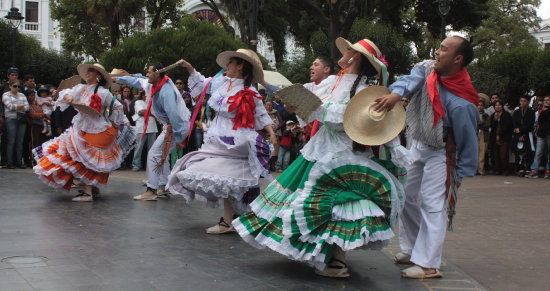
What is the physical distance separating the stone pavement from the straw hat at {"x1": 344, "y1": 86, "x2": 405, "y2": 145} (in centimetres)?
118

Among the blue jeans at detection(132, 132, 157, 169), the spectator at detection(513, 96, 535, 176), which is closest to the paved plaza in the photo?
the blue jeans at detection(132, 132, 157, 169)

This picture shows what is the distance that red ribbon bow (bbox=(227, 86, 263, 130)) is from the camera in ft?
22.2

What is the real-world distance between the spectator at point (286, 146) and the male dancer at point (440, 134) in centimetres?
1045

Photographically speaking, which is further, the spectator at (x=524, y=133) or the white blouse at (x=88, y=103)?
the spectator at (x=524, y=133)

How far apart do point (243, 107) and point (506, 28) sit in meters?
49.1

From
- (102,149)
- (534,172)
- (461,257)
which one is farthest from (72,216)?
(534,172)

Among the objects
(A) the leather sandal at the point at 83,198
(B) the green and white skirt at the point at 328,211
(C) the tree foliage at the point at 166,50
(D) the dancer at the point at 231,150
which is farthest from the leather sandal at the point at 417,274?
(C) the tree foliage at the point at 166,50

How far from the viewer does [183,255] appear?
5605mm

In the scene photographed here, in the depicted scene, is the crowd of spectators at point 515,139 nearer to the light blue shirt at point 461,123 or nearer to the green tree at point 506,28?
the light blue shirt at point 461,123

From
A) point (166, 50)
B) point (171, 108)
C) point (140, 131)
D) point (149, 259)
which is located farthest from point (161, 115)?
point (166, 50)

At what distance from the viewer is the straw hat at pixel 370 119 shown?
192 inches

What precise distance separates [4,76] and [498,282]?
3682 cm

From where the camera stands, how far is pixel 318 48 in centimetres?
3108

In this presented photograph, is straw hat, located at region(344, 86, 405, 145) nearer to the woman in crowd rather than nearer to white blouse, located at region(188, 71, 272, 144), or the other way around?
white blouse, located at region(188, 71, 272, 144)
